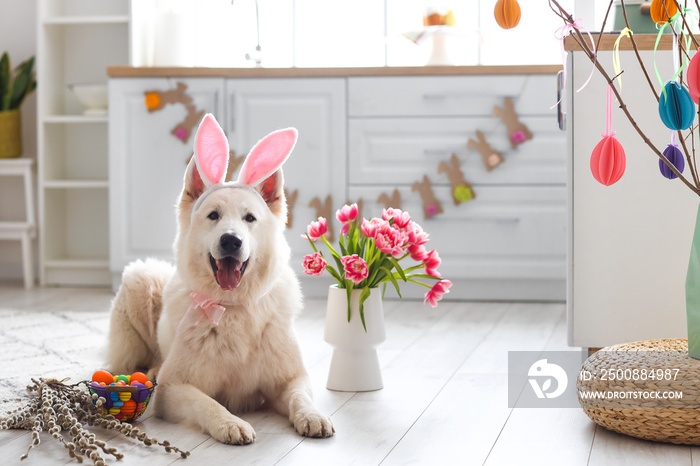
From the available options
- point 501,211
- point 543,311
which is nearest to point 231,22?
point 501,211

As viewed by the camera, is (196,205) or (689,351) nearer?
(689,351)

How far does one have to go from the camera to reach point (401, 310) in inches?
137

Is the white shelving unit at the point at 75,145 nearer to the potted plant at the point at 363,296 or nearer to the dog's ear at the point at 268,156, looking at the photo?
the potted plant at the point at 363,296

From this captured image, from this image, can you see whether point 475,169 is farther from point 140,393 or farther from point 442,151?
point 140,393

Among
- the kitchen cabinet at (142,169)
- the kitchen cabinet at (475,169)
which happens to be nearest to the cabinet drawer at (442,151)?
the kitchen cabinet at (475,169)

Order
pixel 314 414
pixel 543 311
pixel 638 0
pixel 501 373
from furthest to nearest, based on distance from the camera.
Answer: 1. pixel 543 311
2. pixel 638 0
3. pixel 501 373
4. pixel 314 414

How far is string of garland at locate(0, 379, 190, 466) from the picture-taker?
61.2 inches

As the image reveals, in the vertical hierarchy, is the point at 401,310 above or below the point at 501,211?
below

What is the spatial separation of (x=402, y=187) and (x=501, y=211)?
1.52 feet

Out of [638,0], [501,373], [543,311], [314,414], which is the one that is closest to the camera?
[314,414]

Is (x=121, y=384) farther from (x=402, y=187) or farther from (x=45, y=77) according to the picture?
(x=45, y=77)

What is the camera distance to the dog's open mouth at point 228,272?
1830mm

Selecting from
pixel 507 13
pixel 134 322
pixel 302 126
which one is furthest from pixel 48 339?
pixel 507 13

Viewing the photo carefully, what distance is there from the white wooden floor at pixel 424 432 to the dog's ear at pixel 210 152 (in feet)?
1.88
